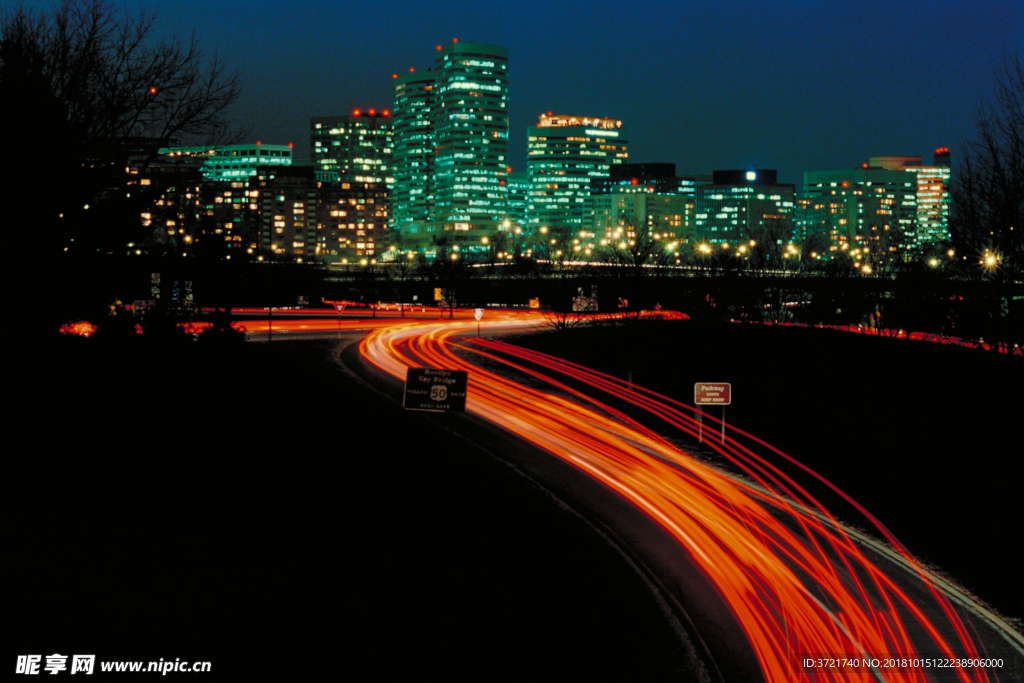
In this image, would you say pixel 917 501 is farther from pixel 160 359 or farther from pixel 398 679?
pixel 160 359

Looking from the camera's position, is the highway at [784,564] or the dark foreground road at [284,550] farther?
the dark foreground road at [284,550]

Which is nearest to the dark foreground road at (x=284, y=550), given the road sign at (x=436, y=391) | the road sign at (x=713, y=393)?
the road sign at (x=436, y=391)

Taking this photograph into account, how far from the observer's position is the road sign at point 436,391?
1628cm

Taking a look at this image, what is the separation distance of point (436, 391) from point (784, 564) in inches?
307

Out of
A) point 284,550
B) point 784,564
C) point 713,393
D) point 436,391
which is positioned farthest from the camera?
point 713,393

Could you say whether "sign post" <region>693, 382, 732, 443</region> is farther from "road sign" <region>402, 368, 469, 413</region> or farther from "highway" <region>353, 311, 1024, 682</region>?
"road sign" <region>402, 368, 469, 413</region>

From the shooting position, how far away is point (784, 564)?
11367 millimetres

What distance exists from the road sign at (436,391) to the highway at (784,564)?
3.50 meters

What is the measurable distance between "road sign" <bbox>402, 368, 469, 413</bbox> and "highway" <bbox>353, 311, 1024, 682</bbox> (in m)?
3.50

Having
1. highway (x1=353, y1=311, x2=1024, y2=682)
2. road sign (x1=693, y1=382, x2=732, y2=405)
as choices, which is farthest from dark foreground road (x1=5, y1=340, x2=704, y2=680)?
road sign (x1=693, y1=382, x2=732, y2=405)

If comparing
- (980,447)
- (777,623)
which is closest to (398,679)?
(777,623)

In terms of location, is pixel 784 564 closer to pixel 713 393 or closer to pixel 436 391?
pixel 713 393

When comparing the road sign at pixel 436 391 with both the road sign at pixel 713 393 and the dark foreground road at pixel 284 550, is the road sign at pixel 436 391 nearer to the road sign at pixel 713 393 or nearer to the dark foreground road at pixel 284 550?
the dark foreground road at pixel 284 550

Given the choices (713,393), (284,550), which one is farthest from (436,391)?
(713,393)
